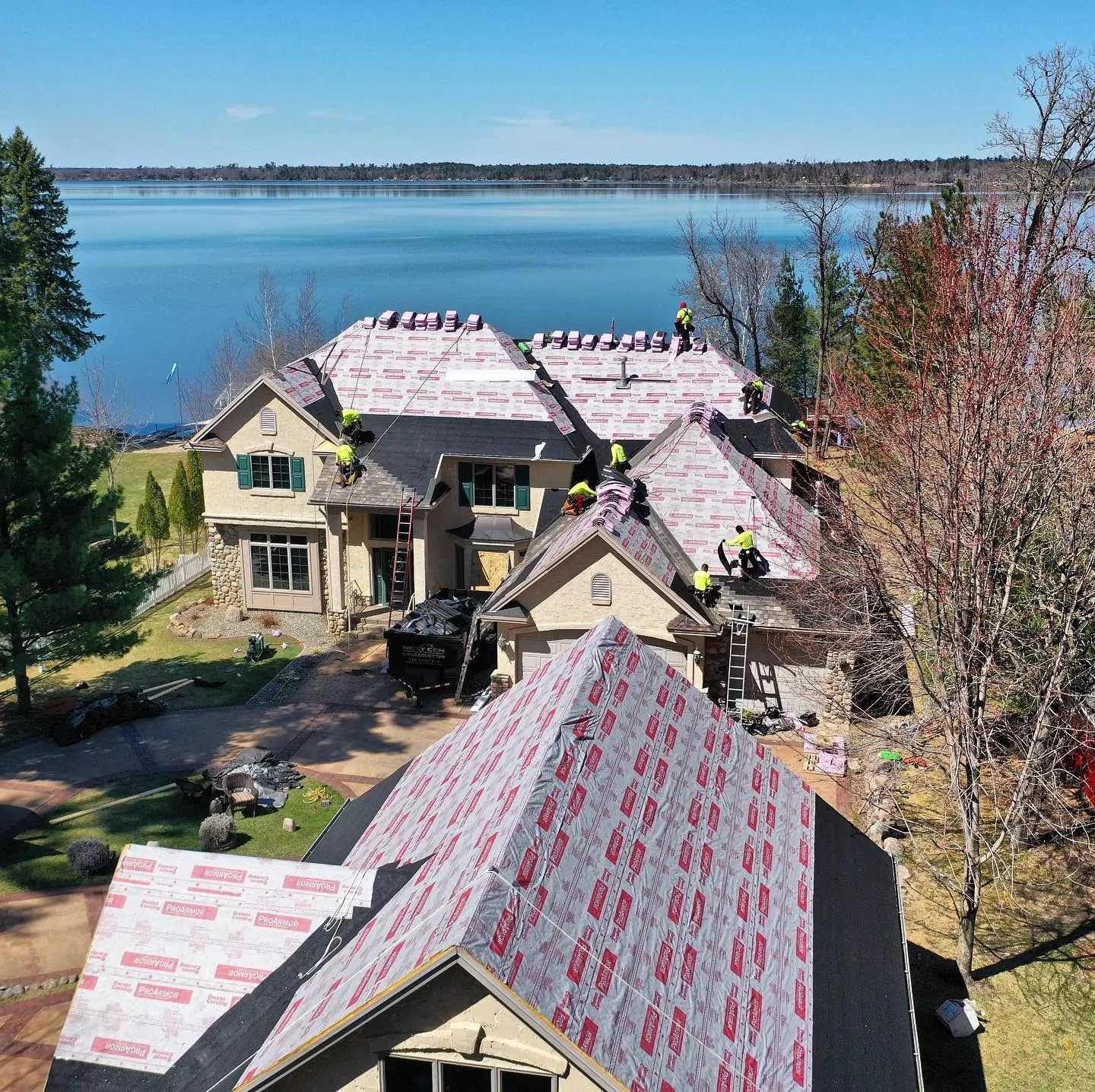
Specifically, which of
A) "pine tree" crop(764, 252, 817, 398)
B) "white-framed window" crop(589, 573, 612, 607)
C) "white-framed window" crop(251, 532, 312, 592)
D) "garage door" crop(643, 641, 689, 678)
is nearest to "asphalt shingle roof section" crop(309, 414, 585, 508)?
"white-framed window" crop(251, 532, 312, 592)

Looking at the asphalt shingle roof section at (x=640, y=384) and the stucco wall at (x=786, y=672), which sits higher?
the asphalt shingle roof section at (x=640, y=384)

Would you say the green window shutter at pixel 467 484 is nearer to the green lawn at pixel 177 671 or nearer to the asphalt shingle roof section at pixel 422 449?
the asphalt shingle roof section at pixel 422 449

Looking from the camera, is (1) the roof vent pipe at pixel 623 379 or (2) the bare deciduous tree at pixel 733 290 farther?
(2) the bare deciduous tree at pixel 733 290

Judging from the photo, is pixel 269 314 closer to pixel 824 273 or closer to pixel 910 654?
pixel 824 273

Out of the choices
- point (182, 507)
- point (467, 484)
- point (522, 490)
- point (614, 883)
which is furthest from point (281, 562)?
point (614, 883)

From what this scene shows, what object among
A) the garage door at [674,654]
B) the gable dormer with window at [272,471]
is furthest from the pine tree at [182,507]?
the garage door at [674,654]

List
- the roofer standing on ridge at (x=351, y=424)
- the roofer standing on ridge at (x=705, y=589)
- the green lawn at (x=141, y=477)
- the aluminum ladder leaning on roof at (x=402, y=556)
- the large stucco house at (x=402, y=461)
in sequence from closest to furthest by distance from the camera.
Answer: the roofer standing on ridge at (x=705, y=589) → the aluminum ladder leaning on roof at (x=402, y=556) → the large stucco house at (x=402, y=461) → the roofer standing on ridge at (x=351, y=424) → the green lawn at (x=141, y=477)
